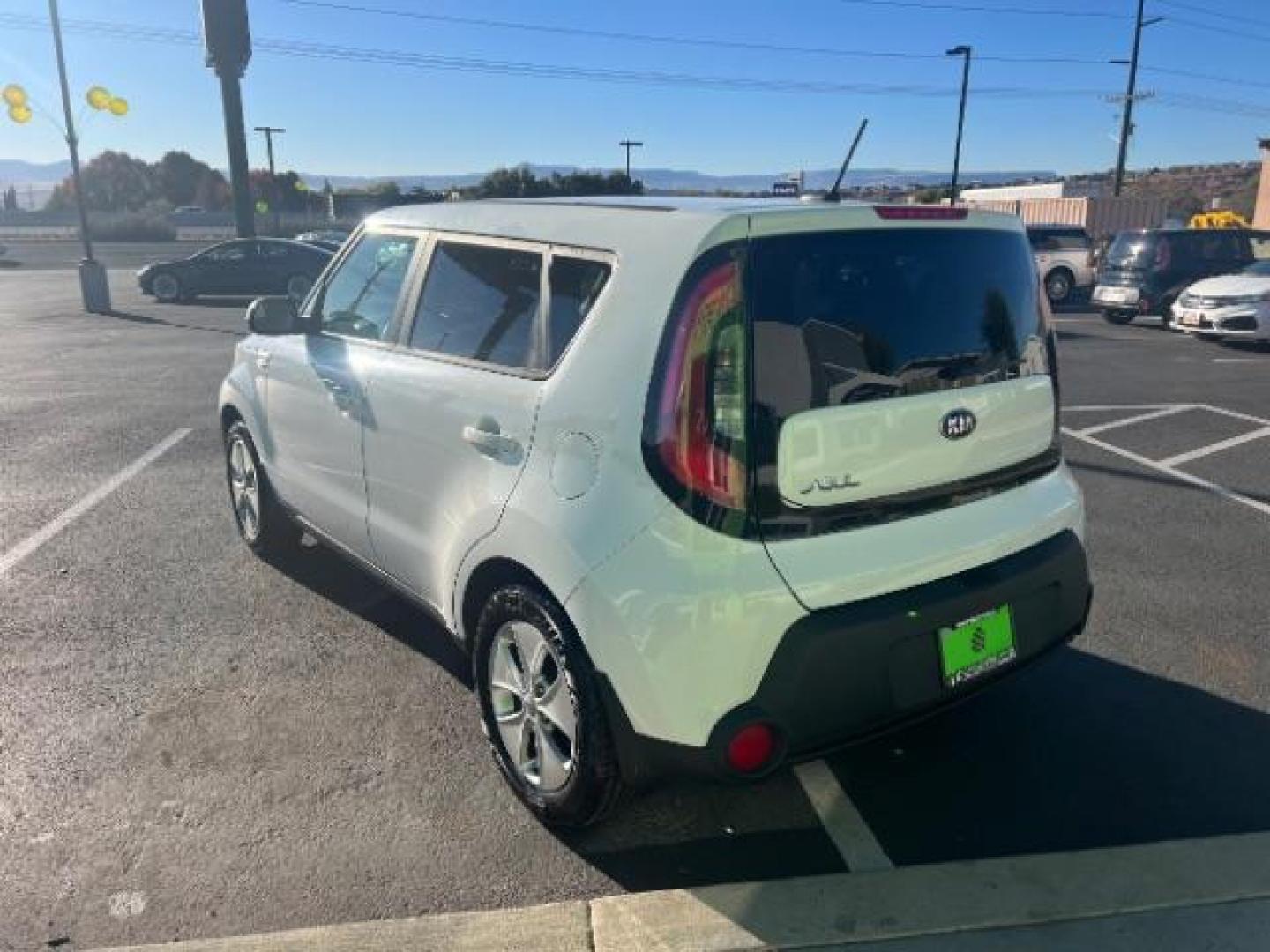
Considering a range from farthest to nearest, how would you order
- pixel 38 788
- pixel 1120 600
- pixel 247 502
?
pixel 247 502 → pixel 1120 600 → pixel 38 788

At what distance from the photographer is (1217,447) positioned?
740cm

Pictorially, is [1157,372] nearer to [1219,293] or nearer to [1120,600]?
[1219,293]

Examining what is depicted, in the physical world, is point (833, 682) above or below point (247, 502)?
above

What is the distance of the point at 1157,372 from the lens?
11.3 metres

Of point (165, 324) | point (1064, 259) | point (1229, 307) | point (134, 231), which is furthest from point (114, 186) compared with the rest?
point (1229, 307)

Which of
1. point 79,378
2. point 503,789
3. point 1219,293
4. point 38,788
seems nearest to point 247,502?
point 38,788

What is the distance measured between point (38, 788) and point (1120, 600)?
Result: 4.29m

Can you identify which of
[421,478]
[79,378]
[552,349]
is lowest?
[79,378]

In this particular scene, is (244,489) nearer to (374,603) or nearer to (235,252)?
(374,603)

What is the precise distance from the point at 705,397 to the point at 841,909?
1.33m

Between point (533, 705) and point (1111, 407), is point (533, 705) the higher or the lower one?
the higher one

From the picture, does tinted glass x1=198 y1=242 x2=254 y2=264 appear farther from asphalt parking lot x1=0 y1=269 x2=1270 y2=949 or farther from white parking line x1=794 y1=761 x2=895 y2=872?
white parking line x1=794 y1=761 x2=895 y2=872

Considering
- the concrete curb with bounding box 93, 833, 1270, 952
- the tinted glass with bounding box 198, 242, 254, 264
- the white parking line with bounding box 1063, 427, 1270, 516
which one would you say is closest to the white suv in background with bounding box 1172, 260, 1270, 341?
the white parking line with bounding box 1063, 427, 1270, 516

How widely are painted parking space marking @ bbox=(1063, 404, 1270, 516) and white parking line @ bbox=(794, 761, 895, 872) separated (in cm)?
416
